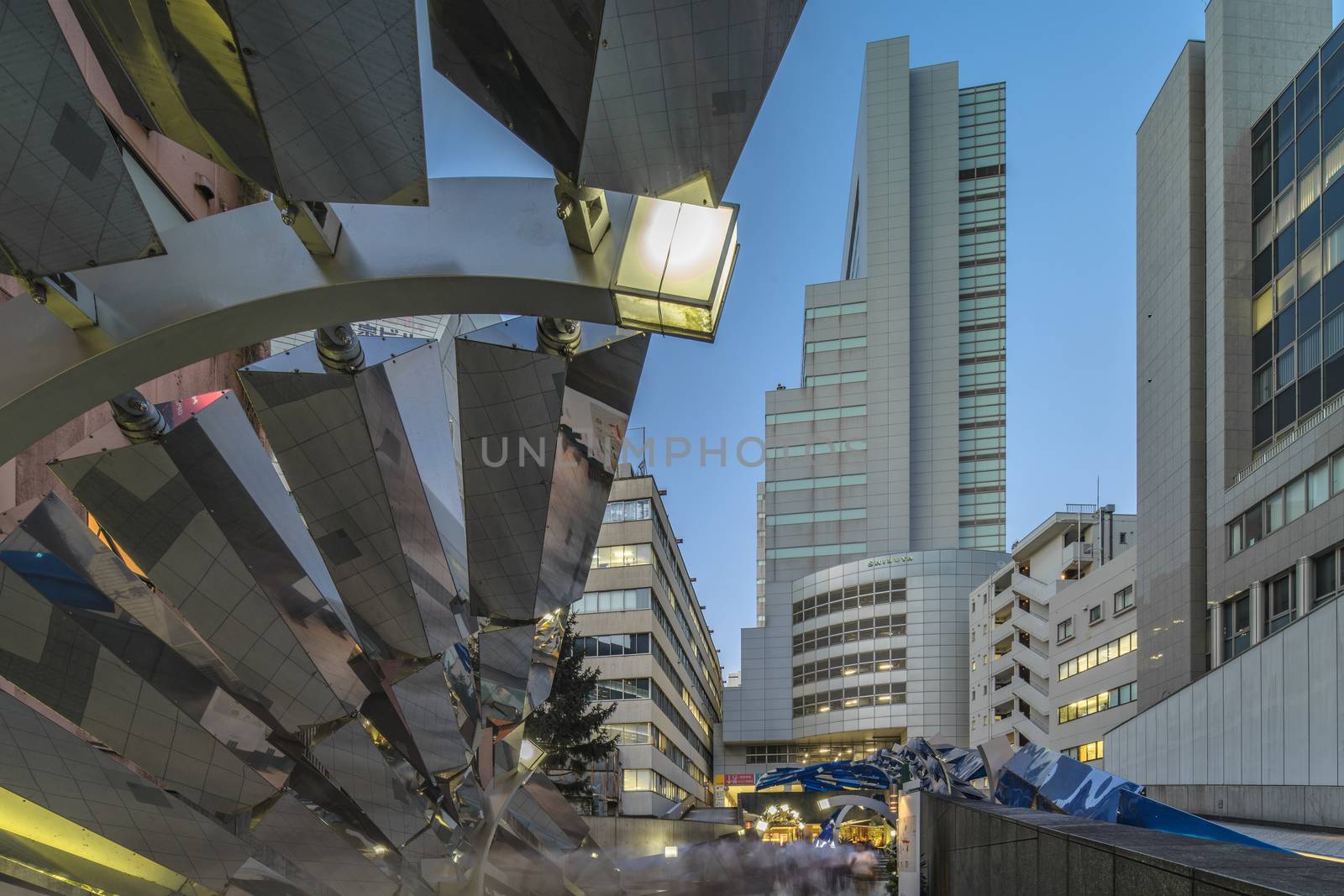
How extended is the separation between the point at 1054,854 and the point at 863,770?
2909cm

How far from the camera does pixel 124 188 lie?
10.3 ft

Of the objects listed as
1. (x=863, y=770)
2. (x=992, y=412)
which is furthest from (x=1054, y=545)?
(x=863, y=770)

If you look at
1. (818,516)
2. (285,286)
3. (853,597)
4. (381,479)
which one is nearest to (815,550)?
(818,516)

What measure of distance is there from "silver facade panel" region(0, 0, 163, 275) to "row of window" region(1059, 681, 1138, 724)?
58.3m

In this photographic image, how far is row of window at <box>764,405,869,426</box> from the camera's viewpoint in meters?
108

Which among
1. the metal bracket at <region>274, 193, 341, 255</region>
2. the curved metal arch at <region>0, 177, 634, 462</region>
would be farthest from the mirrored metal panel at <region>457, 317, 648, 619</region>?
the metal bracket at <region>274, 193, 341, 255</region>

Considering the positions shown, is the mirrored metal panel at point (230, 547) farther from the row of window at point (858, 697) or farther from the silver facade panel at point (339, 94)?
the row of window at point (858, 697)

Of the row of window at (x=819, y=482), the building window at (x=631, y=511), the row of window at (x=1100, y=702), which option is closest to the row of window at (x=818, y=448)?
the row of window at (x=819, y=482)

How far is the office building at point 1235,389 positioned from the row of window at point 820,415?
60506mm

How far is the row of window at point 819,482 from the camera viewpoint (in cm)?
10550

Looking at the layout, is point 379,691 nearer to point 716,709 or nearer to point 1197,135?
point 1197,135

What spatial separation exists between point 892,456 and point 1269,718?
85.8 m

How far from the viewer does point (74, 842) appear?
15.0 feet

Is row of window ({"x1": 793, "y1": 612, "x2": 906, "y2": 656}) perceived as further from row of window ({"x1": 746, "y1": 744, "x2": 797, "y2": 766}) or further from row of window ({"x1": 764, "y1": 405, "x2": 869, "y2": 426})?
row of window ({"x1": 764, "y1": 405, "x2": 869, "y2": 426})
